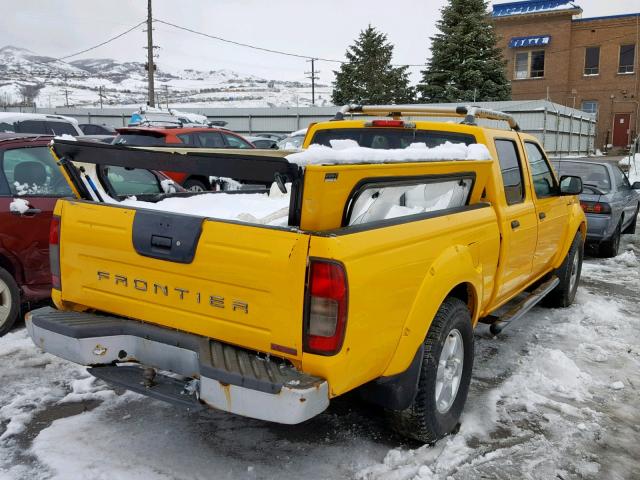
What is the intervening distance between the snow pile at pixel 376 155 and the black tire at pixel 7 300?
3198mm

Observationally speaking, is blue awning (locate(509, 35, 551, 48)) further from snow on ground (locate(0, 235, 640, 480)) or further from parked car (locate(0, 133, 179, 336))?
parked car (locate(0, 133, 179, 336))

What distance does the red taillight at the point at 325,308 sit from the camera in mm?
2523

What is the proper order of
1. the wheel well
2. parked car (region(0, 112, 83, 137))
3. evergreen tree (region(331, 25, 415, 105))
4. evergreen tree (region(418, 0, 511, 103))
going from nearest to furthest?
the wheel well → parked car (region(0, 112, 83, 137)) → evergreen tree (region(418, 0, 511, 103)) → evergreen tree (region(331, 25, 415, 105))

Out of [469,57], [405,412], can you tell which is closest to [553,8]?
[469,57]

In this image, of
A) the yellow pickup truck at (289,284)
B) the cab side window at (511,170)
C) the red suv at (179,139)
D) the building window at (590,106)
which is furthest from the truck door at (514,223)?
the building window at (590,106)

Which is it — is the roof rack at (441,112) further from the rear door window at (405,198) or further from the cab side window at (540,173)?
the rear door window at (405,198)

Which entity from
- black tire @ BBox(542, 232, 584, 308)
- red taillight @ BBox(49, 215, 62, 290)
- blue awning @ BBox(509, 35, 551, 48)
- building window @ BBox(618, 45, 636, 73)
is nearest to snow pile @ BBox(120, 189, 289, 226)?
red taillight @ BBox(49, 215, 62, 290)

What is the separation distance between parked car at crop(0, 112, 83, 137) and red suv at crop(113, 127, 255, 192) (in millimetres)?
1682

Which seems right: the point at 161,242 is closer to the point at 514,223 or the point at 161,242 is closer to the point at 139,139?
the point at 514,223

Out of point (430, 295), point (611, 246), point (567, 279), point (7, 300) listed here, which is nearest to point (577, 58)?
point (611, 246)

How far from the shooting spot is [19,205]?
16.6 ft

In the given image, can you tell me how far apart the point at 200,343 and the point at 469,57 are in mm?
32147

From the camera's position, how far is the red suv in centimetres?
1027

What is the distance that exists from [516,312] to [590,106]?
43477mm
